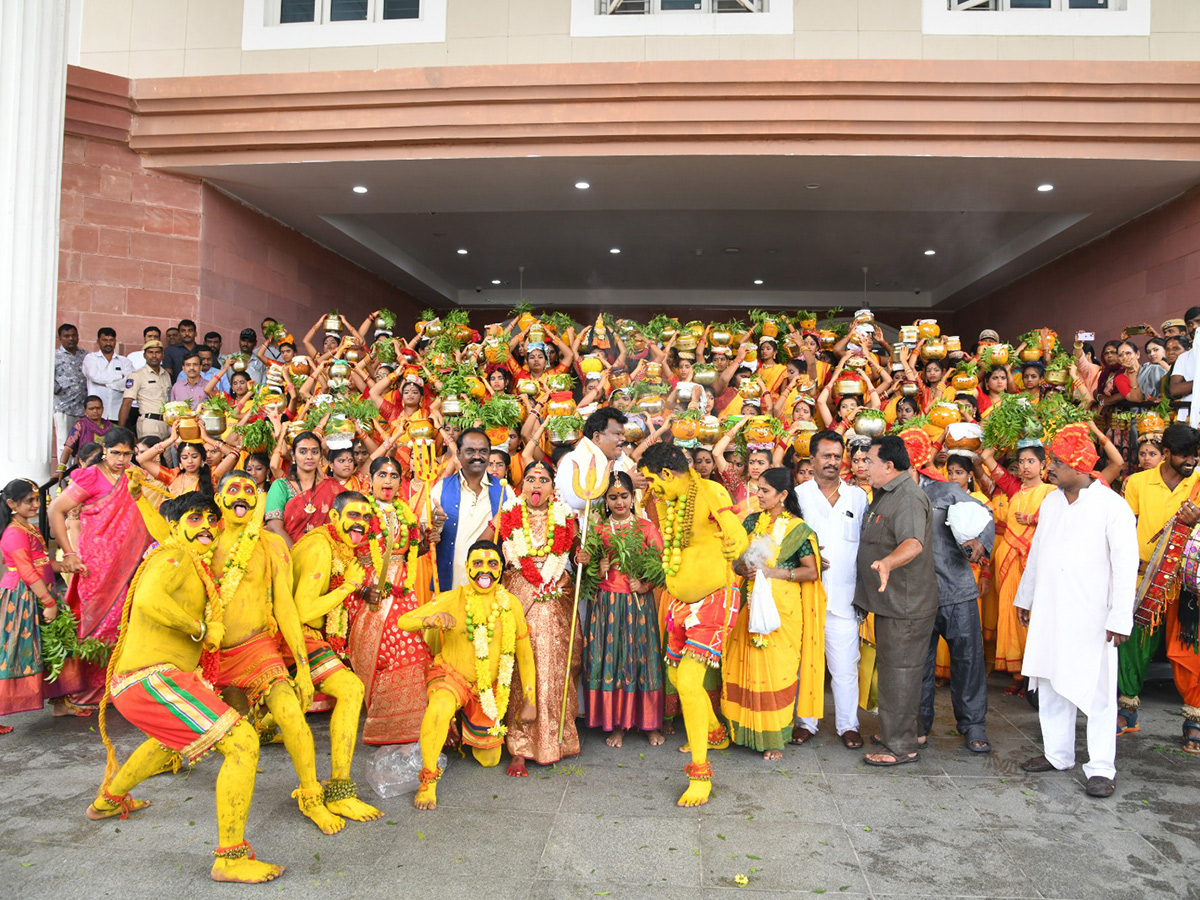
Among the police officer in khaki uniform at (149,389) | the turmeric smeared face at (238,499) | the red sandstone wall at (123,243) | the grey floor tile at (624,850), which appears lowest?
the grey floor tile at (624,850)

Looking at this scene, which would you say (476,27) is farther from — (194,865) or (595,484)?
(194,865)

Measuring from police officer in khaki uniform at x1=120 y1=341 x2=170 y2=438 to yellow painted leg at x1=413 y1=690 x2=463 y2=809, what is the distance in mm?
6149

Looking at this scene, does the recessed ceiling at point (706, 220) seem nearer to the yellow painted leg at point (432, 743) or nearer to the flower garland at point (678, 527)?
the flower garland at point (678, 527)

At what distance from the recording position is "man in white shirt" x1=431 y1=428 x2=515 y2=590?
5285 mm

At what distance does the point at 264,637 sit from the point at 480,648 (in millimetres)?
998

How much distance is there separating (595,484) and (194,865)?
257cm

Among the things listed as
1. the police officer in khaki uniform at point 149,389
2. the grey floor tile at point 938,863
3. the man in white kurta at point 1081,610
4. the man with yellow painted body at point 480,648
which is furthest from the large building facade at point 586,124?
the grey floor tile at point 938,863

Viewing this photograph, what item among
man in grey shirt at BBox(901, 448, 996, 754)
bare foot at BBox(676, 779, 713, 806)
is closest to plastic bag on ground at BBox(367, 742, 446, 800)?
bare foot at BBox(676, 779, 713, 806)

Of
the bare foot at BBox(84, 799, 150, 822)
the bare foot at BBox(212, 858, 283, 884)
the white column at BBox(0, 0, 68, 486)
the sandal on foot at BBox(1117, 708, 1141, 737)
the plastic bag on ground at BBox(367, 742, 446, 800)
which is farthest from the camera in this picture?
the white column at BBox(0, 0, 68, 486)

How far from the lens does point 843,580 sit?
5055mm

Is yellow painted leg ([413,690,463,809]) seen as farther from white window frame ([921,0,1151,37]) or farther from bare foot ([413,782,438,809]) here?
white window frame ([921,0,1151,37])

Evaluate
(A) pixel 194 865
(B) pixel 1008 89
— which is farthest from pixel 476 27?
(A) pixel 194 865

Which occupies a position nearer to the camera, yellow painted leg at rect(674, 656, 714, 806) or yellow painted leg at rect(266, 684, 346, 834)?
yellow painted leg at rect(266, 684, 346, 834)

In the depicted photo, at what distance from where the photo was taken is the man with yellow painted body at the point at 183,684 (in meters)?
3.33
